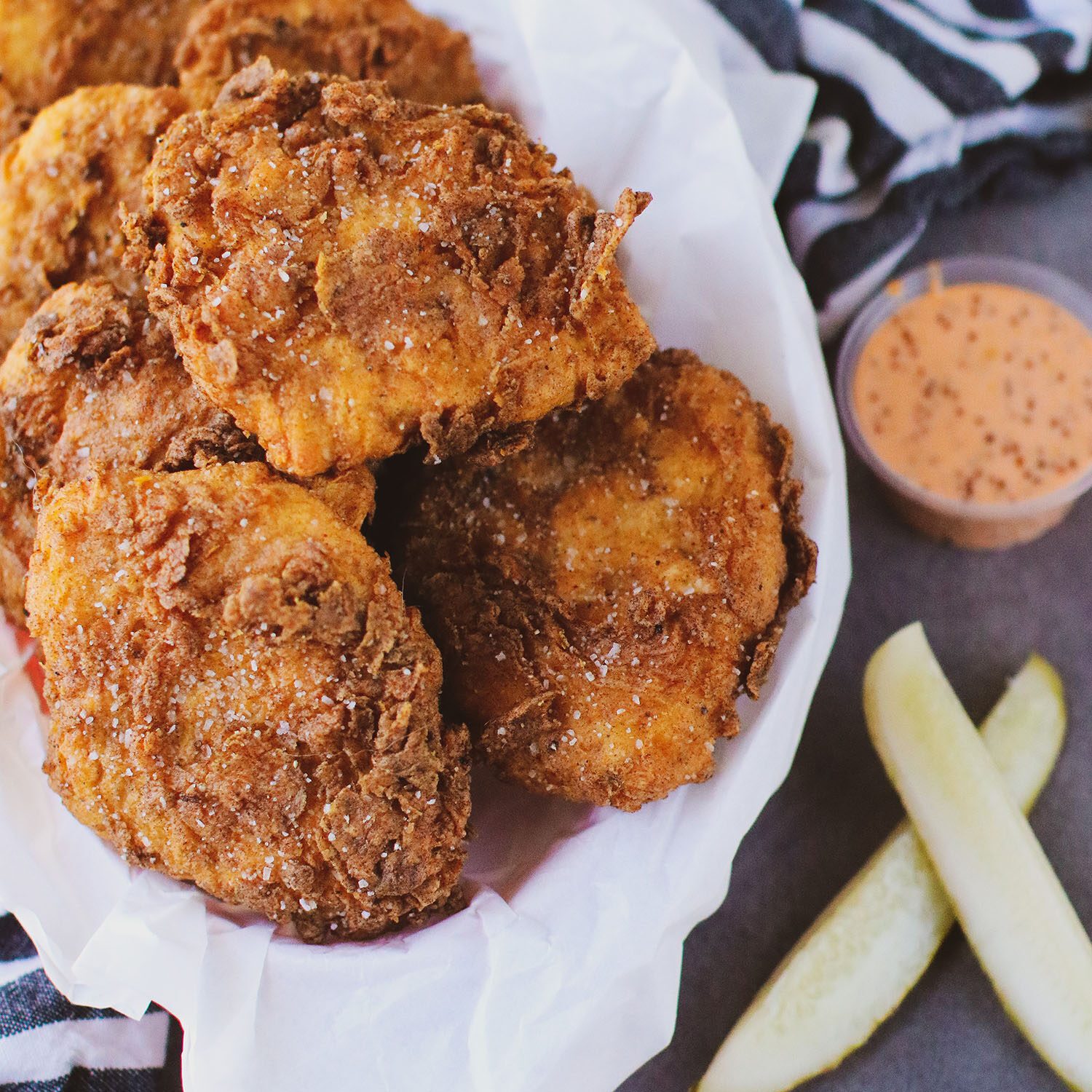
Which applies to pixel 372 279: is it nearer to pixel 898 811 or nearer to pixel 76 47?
pixel 76 47

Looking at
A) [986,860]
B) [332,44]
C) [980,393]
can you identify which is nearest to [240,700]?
[332,44]

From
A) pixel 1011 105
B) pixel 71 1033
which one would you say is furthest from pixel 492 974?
pixel 1011 105

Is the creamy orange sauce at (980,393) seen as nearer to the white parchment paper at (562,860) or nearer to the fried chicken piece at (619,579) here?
the white parchment paper at (562,860)

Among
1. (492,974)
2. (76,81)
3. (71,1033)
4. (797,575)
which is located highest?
(76,81)

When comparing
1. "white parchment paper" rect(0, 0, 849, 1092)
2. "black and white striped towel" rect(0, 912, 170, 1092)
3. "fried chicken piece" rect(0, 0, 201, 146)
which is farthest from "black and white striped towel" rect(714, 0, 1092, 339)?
"black and white striped towel" rect(0, 912, 170, 1092)

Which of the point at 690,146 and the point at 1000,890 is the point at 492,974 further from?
the point at 690,146

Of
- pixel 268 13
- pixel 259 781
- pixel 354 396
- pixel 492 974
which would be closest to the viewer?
pixel 354 396

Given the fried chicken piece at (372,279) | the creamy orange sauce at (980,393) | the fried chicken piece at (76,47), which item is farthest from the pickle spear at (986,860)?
the fried chicken piece at (76,47)
